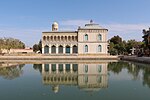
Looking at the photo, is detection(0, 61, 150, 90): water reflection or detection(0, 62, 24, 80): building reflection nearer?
detection(0, 61, 150, 90): water reflection

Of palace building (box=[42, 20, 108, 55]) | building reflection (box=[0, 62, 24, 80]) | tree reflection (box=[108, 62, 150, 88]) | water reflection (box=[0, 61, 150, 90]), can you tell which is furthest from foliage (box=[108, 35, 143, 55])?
building reflection (box=[0, 62, 24, 80])

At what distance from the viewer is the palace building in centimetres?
5197

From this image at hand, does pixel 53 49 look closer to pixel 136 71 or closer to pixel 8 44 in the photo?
pixel 8 44

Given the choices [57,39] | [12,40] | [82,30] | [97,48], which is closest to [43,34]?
[57,39]

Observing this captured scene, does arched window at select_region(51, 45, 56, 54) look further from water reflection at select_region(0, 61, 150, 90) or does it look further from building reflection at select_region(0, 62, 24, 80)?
water reflection at select_region(0, 61, 150, 90)

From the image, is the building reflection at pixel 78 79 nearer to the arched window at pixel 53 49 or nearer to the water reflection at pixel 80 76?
the water reflection at pixel 80 76

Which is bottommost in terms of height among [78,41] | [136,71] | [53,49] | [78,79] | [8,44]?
[78,79]

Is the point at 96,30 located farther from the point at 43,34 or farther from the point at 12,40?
the point at 12,40

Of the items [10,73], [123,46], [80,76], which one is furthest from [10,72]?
[123,46]

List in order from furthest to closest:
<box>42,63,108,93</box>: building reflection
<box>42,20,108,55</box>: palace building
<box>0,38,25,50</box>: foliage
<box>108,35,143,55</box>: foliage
→ <box>0,38,25,50</box>: foliage, <box>108,35,143,55</box>: foliage, <box>42,20,108,55</box>: palace building, <box>42,63,108,93</box>: building reflection

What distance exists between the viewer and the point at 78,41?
52438 mm

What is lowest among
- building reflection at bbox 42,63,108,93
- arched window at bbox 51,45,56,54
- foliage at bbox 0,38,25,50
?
building reflection at bbox 42,63,108,93

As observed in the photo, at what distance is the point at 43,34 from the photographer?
53.8m

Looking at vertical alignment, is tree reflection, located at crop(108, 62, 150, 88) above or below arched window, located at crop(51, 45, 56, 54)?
below
